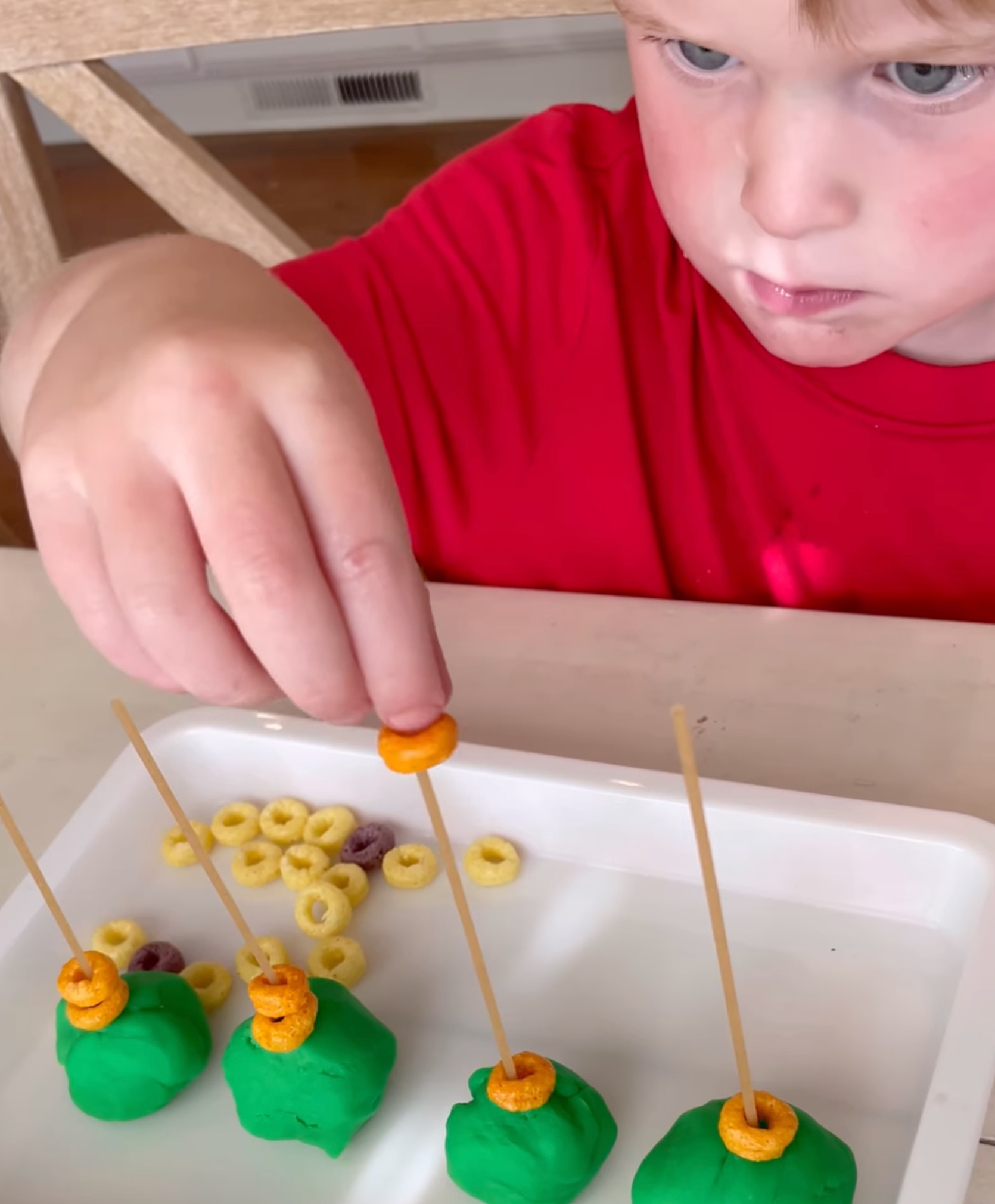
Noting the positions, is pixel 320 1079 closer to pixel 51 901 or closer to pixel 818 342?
pixel 51 901

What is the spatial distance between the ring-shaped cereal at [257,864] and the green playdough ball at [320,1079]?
9 centimetres

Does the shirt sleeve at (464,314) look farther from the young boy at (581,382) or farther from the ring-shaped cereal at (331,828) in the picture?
the ring-shaped cereal at (331,828)

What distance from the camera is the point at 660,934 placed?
55 cm

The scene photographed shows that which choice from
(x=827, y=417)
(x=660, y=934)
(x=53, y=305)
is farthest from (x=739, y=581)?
(x=53, y=305)

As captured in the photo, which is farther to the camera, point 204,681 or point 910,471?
point 910,471

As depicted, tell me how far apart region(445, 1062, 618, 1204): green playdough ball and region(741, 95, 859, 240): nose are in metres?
0.34

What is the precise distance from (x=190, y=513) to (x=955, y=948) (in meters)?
0.33


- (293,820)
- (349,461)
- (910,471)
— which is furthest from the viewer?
(910,471)

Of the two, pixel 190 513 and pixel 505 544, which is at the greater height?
pixel 190 513

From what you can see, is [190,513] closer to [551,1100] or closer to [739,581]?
[551,1100]

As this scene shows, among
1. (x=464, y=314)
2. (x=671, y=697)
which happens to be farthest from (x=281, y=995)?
(x=464, y=314)

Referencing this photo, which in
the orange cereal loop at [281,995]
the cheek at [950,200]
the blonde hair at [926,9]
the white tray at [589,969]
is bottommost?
the white tray at [589,969]

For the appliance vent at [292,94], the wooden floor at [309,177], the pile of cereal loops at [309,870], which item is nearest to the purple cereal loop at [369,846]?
the pile of cereal loops at [309,870]

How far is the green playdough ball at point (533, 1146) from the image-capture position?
46 centimetres
